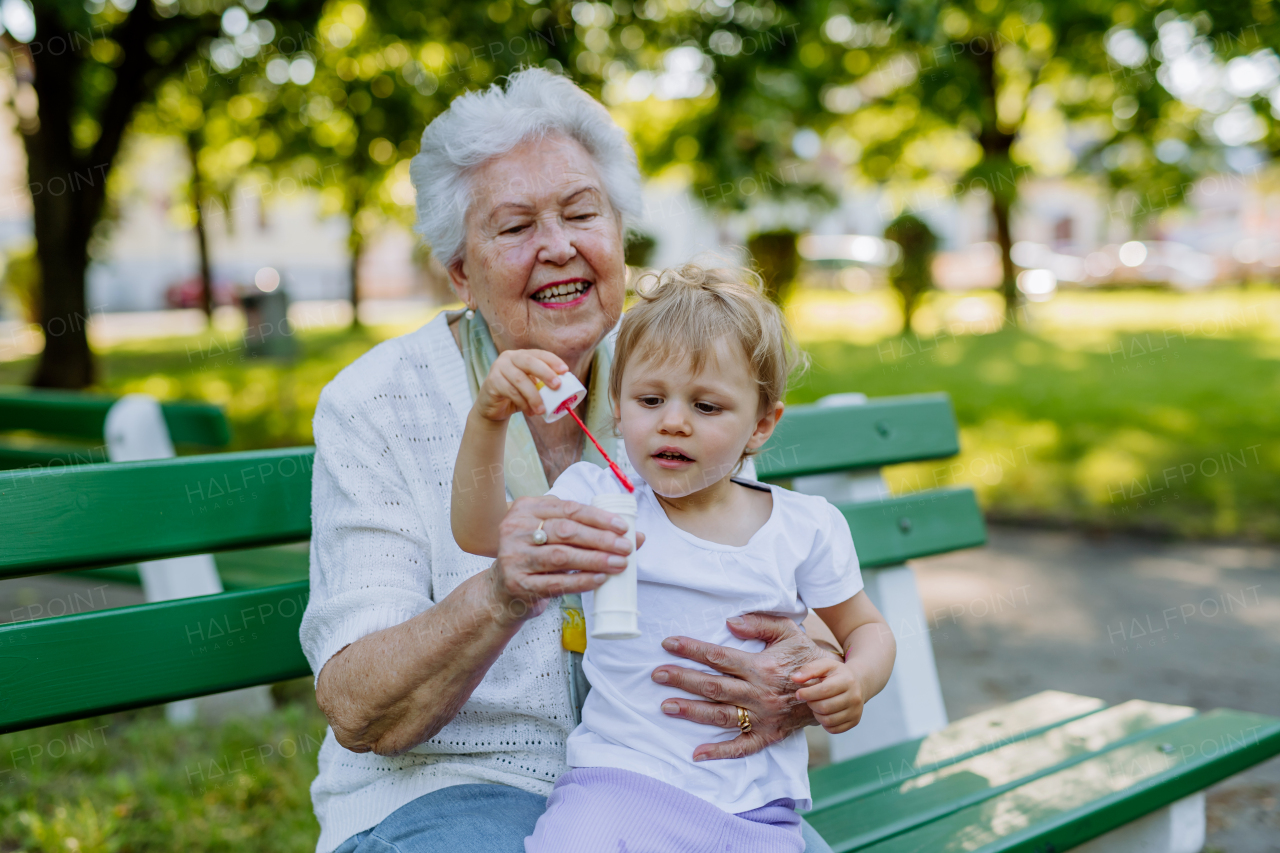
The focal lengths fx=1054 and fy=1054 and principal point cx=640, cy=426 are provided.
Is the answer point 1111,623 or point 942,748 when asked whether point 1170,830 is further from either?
point 1111,623

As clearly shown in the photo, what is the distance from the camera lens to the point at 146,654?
1860 mm

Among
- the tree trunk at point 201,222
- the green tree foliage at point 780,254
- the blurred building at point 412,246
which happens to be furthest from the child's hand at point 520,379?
the blurred building at point 412,246

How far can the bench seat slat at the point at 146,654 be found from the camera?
1743mm

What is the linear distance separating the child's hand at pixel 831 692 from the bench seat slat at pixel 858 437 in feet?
2.72

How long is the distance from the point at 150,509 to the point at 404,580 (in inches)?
19.4

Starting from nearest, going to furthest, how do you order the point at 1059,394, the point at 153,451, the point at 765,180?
the point at 153,451, the point at 765,180, the point at 1059,394

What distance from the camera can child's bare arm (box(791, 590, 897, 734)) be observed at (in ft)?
5.66

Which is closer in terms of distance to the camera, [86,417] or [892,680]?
[892,680]

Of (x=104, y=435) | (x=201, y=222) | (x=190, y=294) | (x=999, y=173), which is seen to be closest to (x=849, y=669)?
(x=104, y=435)

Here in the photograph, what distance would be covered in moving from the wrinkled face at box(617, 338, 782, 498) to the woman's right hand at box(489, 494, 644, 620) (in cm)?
21

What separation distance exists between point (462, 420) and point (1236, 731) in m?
1.96

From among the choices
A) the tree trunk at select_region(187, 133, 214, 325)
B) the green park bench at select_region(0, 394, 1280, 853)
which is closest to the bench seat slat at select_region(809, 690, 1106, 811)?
the green park bench at select_region(0, 394, 1280, 853)

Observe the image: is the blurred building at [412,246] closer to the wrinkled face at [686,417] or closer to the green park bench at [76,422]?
the green park bench at [76,422]

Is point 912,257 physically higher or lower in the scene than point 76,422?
higher
